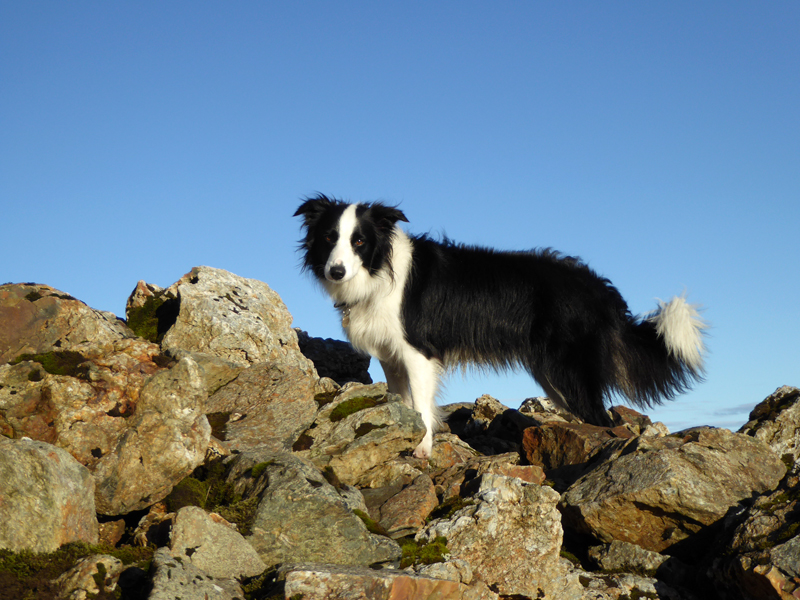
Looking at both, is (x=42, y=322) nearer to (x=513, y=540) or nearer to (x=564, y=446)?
(x=513, y=540)

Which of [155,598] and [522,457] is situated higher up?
[522,457]

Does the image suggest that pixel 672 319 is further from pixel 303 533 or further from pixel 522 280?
pixel 303 533

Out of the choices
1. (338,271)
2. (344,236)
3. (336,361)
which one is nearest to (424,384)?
(338,271)

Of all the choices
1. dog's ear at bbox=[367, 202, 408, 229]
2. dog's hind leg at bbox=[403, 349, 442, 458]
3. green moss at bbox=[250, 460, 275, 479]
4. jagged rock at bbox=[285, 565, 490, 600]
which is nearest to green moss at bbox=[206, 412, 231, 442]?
green moss at bbox=[250, 460, 275, 479]

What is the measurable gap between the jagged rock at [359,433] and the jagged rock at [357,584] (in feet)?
6.54

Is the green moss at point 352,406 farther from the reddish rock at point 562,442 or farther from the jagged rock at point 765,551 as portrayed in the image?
the jagged rock at point 765,551

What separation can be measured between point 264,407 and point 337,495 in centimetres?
216

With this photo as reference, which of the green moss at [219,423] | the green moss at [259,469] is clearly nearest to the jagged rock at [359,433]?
the green moss at [219,423]

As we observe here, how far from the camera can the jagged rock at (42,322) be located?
24.3 ft

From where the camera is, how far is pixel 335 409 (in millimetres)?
7184

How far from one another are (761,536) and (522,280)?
14.0ft

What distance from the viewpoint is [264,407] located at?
23.8 ft

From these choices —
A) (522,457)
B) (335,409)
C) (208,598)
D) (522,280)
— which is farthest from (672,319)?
(208,598)

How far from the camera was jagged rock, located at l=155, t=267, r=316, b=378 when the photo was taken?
27.6 feet
